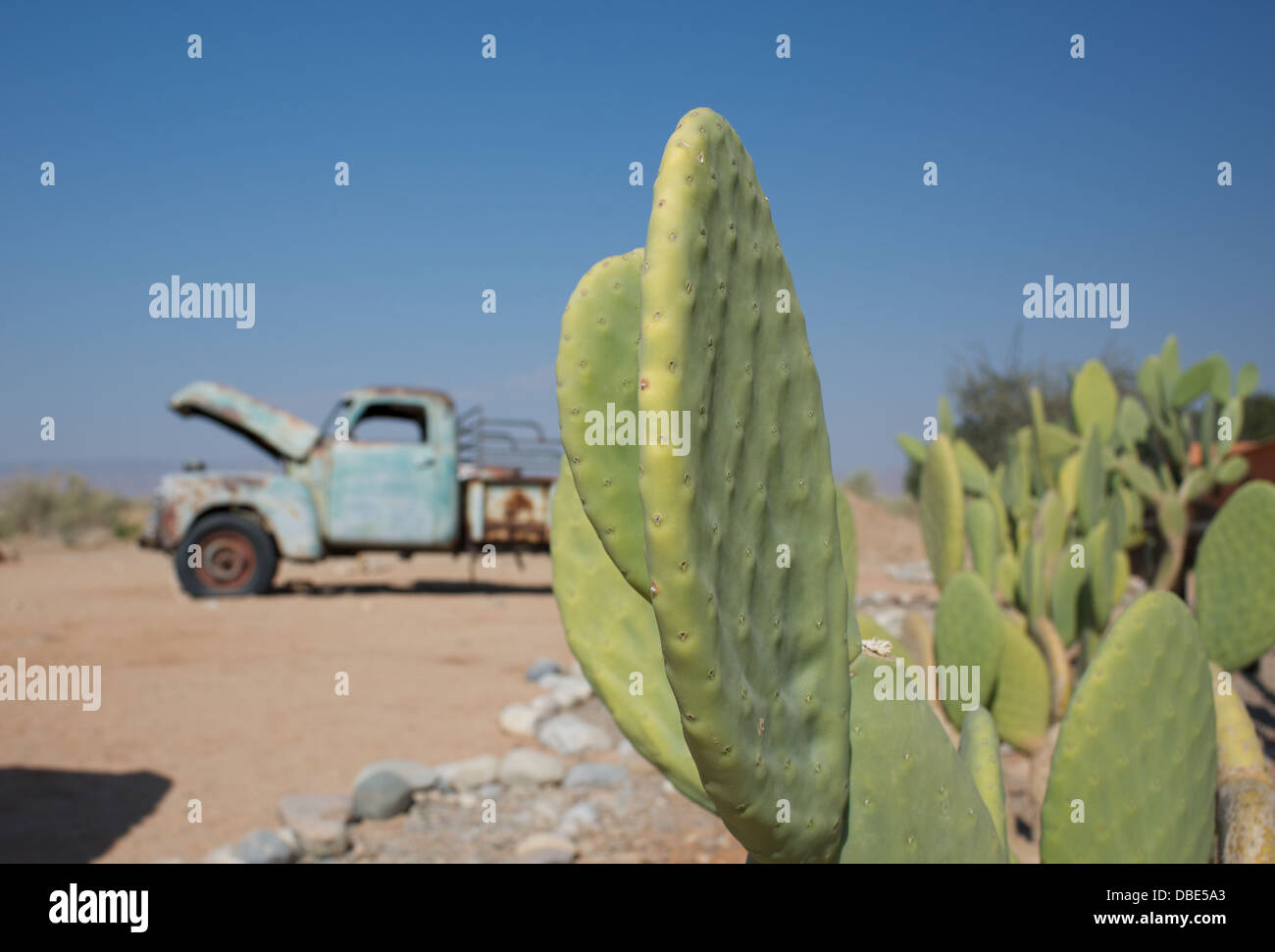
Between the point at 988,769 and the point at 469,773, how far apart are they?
2.88 m

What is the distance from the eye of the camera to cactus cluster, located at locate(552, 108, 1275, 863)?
931 mm

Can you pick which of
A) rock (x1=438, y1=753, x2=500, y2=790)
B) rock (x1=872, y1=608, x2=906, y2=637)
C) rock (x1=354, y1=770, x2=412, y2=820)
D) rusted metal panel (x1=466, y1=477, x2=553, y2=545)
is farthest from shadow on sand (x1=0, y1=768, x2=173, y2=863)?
rusted metal panel (x1=466, y1=477, x2=553, y2=545)

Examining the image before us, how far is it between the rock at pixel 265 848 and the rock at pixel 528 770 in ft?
3.40

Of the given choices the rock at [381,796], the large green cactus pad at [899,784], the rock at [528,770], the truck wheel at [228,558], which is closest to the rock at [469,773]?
the rock at [528,770]

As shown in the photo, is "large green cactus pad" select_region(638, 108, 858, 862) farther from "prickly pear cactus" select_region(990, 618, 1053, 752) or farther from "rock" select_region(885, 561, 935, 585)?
"rock" select_region(885, 561, 935, 585)

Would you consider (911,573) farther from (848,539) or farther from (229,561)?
(848,539)

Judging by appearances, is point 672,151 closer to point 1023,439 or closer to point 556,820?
point 556,820

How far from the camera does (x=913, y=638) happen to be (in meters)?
4.18

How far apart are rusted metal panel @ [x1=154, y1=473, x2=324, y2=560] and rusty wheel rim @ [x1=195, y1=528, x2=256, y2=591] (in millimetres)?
301

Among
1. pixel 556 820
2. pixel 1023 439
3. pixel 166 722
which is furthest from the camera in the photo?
pixel 1023 439

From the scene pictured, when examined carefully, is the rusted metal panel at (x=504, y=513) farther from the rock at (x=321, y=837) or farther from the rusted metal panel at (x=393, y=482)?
the rock at (x=321, y=837)

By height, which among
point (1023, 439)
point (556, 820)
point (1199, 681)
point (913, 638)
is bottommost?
point (556, 820)
